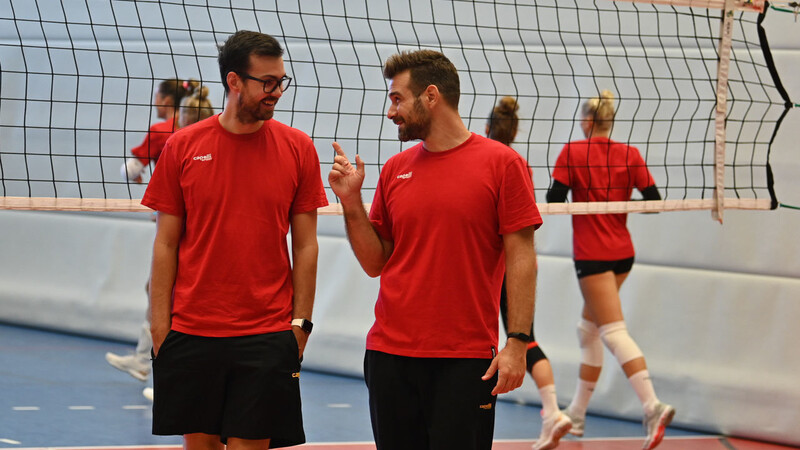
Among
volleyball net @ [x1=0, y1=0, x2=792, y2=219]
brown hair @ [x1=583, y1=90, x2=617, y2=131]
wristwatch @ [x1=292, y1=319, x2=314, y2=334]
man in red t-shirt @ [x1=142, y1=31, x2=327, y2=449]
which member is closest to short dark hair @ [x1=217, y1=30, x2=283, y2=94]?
man in red t-shirt @ [x1=142, y1=31, x2=327, y2=449]

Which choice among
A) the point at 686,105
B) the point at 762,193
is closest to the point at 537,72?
the point at 686,105

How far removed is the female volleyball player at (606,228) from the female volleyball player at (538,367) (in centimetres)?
40

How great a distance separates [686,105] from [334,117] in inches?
95.7

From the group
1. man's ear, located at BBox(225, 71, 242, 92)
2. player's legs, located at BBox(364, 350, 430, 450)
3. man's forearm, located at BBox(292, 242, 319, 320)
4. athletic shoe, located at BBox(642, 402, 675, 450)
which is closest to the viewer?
player's legs, located at BBox(364, 350, 430, 450)

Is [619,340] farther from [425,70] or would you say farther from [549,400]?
[425,70]

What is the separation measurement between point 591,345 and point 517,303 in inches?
103

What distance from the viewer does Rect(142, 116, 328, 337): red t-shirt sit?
109 inches

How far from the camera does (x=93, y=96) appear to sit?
24.8 feet

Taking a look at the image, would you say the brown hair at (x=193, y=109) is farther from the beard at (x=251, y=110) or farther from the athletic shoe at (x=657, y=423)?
the athletic shoe at (x=657, y=423)

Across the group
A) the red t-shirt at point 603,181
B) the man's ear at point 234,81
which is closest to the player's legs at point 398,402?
the man's ear at point 234,81

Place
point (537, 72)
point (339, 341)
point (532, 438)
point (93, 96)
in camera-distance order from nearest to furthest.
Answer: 1. point (532, 438)
2. point (537, 72)
3. point (339, 341)
4. point (93, 96)

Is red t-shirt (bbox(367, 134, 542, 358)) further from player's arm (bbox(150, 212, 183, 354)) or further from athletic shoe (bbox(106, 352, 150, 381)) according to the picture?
athletic shoe (bbox(106, 352, 150, 381))

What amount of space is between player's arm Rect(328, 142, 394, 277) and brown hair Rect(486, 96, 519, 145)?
1769 millimetres

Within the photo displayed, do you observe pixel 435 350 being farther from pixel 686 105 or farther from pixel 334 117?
pixel 334 117
